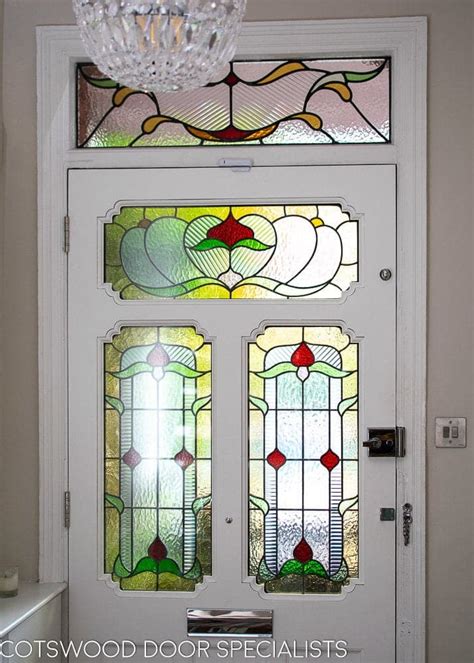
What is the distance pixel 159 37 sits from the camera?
62.9 inches

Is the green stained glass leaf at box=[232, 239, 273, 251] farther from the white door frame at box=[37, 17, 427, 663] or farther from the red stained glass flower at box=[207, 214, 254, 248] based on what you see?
the white door frame at box=[37, 17, 427, 663]

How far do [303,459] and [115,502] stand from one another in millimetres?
654

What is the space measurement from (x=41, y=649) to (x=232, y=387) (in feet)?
3.39

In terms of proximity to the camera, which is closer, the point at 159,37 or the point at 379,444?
the point at 159,37

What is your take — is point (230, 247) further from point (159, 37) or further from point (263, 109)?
point (159, 37)

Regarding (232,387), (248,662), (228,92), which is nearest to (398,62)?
(228,92)

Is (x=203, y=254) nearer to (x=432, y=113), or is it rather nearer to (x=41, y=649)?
(x=432, y=113)

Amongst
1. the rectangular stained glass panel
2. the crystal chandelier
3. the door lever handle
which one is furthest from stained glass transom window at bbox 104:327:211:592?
the crystal chandelier

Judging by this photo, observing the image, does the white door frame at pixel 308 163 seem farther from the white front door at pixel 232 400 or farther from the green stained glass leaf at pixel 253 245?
the green stained glass leaf at pixel 253 245

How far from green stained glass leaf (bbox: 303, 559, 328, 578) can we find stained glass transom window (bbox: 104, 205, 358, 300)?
895 millimetres

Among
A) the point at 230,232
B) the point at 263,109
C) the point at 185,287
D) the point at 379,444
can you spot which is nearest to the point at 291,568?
the point at 379,444

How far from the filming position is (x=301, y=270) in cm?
296

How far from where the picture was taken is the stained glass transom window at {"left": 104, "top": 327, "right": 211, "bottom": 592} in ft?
9.79

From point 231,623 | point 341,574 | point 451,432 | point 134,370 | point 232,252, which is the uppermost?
point 232,252
